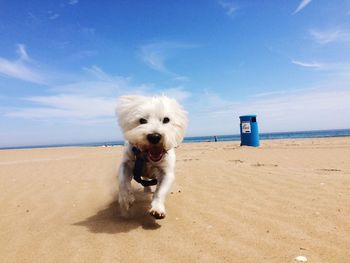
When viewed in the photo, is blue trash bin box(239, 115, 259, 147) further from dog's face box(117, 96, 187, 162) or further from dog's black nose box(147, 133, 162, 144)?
dog's black nose box(147, 133, 162, 144)

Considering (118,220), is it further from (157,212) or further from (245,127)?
(245,127)

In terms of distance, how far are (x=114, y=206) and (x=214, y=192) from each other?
157cm

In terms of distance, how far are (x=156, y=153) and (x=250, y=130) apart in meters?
14.4

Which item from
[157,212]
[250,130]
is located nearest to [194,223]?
[157,212]

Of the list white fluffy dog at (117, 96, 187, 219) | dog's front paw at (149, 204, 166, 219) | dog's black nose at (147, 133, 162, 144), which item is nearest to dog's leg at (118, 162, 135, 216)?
white fluffy dog at (117, 96, 187, 219)

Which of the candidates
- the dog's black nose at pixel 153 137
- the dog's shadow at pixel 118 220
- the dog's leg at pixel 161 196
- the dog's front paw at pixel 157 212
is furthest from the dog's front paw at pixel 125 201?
the dog's black nose at pixel 153 137

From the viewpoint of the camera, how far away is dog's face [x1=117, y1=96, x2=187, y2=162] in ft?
14.5

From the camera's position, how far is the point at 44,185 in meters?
7.50

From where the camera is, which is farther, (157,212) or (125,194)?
(125,194)

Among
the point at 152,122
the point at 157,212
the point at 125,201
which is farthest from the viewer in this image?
the point at 152,122

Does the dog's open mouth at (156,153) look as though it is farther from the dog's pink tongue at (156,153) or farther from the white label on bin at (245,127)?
the white label on bin at (245,127)

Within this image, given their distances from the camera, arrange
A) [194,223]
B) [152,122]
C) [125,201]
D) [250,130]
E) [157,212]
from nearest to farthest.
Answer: [157,212]
[194,223]
[125,201]
[152,122]
[250,130]

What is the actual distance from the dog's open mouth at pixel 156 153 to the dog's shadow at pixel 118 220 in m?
0.74

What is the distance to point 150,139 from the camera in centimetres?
440
